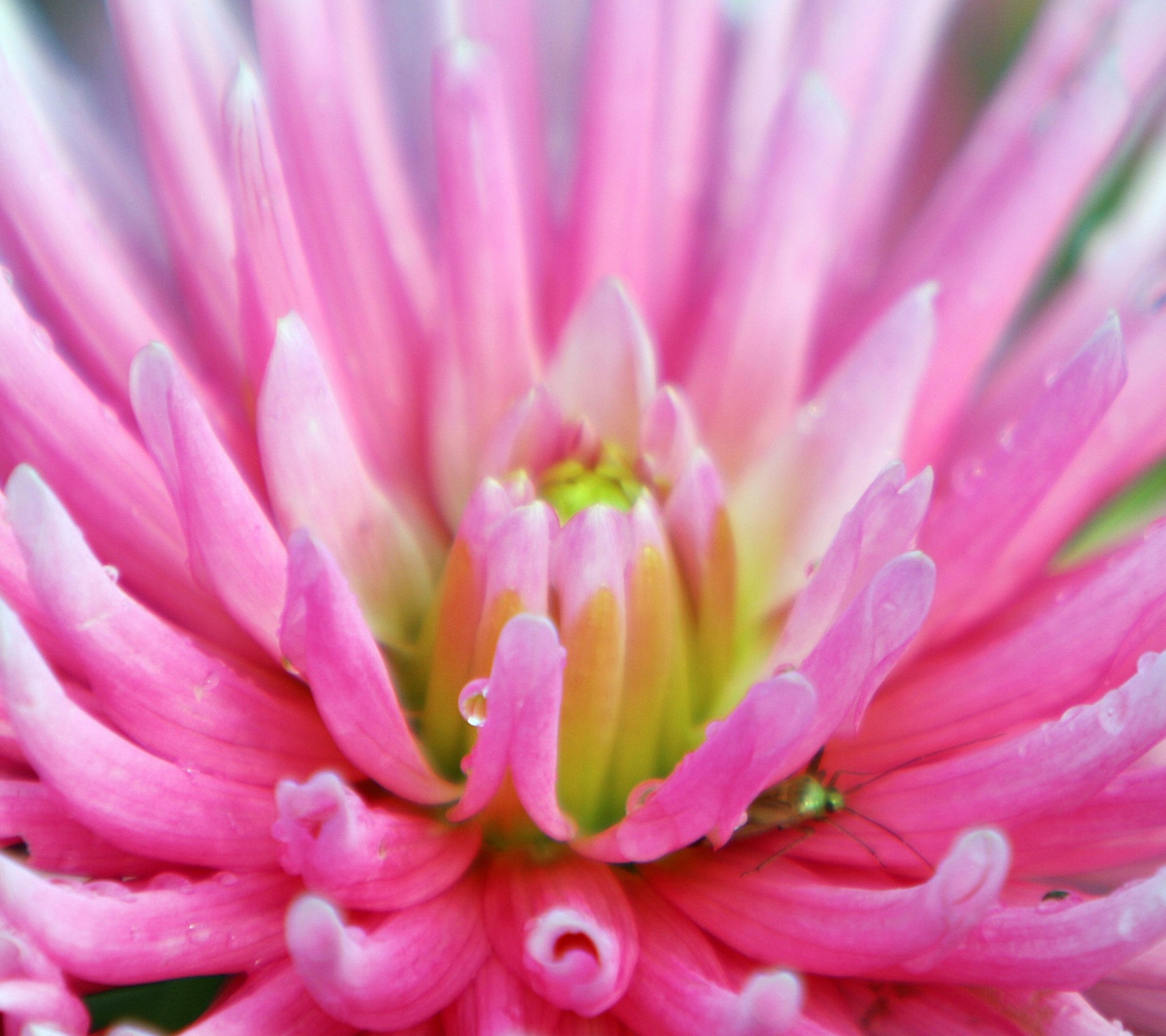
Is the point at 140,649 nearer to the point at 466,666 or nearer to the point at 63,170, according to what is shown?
the point at 466,666

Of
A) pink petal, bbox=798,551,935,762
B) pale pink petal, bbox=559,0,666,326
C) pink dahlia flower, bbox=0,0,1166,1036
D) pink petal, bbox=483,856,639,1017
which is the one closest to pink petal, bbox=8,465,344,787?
pink dahlia flower, bbox=0,0,1166,1036

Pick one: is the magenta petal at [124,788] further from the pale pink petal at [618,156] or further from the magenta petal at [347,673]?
the pale pink petal at [618,156]

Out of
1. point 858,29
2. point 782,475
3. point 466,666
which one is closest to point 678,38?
point 858,29


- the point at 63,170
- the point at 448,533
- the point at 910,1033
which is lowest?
the point at 910,1033

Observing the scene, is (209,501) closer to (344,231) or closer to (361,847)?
(361,847)

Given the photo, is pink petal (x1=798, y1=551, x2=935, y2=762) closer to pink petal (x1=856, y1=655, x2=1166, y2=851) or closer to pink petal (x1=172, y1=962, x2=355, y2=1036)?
pink petal (x1=856, y1=655, x2=1166, y2=851)
